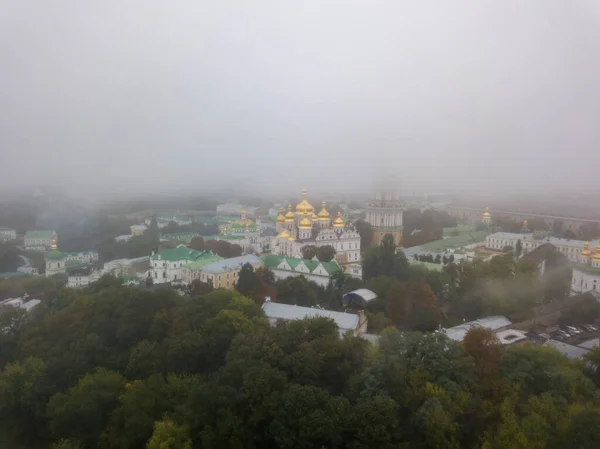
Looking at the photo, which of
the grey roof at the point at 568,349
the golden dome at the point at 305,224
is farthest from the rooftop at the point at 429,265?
the grey roof at the point at 568,349

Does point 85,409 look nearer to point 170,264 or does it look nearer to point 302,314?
point 302,314

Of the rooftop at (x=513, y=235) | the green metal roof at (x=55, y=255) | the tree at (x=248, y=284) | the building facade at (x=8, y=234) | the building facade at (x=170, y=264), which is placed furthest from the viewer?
the building facade at (x=8, y=234)

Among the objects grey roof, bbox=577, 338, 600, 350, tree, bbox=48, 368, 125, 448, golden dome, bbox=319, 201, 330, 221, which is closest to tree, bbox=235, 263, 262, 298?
tree, bbox=48, 368, 125, 448

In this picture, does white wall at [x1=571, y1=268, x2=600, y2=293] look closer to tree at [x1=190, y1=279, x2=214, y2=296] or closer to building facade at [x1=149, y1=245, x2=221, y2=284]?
tree at [x1=190, y1=279, x2=214, y2=296]

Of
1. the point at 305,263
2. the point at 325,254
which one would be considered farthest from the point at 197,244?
A: the point at 305,263

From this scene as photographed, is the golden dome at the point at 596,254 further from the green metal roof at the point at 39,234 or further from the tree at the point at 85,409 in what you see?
the green metal roof at the point at 39,234
